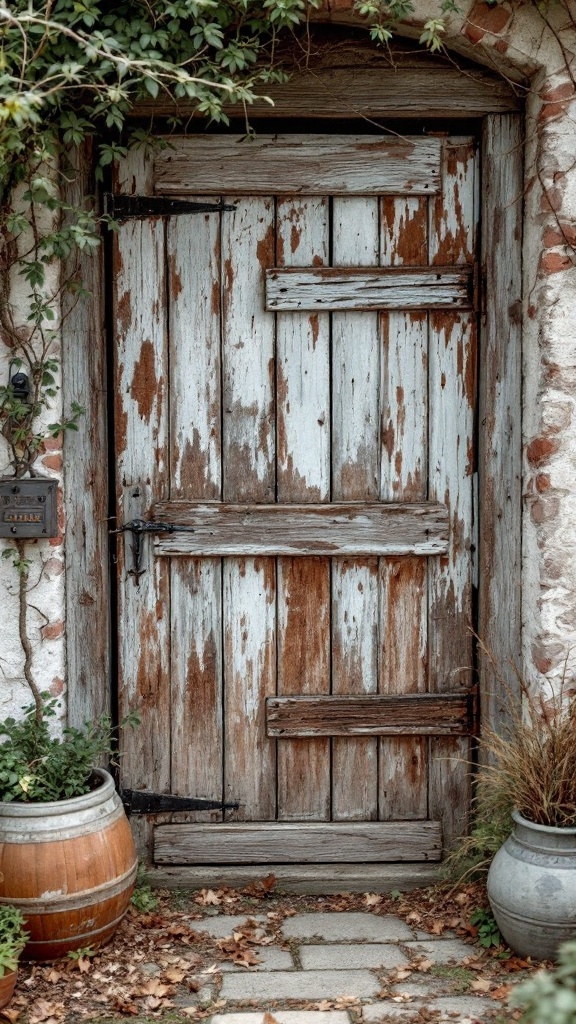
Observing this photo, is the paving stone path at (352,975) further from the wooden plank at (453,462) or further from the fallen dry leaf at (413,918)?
the wooden plank at (453,462)

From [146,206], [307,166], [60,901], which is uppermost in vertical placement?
[307,166]

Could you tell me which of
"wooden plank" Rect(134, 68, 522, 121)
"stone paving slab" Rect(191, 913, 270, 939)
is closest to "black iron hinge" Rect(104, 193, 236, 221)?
"wooden plank" Rect(134, 68, 522, 121)

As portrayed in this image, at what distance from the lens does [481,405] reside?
3252 millimetres

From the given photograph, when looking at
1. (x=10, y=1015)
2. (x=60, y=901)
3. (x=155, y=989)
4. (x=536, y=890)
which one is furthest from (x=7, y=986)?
(x=536, y=890)

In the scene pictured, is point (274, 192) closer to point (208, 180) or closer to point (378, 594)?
point (208, 180)

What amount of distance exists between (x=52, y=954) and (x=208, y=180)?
8.05 ft

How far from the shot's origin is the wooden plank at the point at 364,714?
3.28m

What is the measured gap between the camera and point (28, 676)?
3008 millimetres

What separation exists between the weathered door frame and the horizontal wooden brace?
243 mm

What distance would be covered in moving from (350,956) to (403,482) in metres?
A: 1.51

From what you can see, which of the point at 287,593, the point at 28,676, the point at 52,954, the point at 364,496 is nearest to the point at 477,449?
the point at 364,496

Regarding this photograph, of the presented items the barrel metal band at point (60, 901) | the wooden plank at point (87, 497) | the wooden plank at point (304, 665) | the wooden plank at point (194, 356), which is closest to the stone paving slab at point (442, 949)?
the wooden plank at point (304, 665)

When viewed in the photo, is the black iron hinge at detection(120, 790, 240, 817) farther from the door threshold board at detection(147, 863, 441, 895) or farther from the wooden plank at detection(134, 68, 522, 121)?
the wooden plank at detection(134, 68, 522, 121)

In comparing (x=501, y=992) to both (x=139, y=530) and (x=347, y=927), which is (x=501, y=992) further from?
(x=139, y=530)
